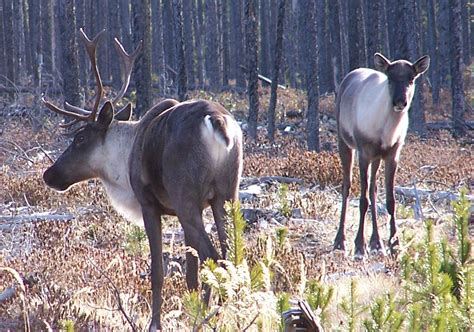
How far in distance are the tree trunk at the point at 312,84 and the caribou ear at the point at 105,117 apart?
1186cm

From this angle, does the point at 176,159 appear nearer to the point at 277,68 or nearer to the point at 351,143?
the point at 351,143

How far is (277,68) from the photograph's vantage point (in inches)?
810

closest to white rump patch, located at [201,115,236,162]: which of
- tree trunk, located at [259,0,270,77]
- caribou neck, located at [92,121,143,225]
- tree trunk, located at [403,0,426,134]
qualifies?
caribou neck, located at [92,121,143,225]

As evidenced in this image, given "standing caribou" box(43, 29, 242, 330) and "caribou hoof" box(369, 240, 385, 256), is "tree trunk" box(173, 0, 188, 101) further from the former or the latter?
"standing caribou" box(43, 29, 242, 330)

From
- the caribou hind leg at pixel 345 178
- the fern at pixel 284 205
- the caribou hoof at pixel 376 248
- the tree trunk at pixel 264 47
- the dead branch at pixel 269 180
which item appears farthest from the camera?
the tree trunk at pixel 264 47

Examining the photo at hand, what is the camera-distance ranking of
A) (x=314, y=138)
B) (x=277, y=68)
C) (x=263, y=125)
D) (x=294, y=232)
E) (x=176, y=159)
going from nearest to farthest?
1. (x=176, y=159)
2. (x=294, y=232)
3. (x=314, y=138)
4. (x=277, y=68)
5. (x=263, y=125)

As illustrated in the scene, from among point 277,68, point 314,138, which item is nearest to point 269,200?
point 314,138

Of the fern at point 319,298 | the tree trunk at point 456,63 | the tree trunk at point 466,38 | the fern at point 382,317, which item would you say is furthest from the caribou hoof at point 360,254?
the tree trunk at point 466,38

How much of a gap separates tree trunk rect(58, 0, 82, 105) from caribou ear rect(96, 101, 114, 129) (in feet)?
37.1

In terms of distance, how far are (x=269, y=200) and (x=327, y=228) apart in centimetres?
108

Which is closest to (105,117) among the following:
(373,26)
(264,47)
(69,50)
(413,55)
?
(69,50)

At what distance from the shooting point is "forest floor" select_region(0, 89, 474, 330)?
18.1ft

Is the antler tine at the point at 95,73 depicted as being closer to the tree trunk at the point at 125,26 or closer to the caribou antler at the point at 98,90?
the caribou antler at the point at 98,90

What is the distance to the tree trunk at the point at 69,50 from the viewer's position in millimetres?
17516
